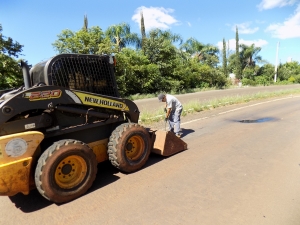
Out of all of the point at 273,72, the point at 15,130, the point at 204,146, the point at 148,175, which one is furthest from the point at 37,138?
the point at 273,72

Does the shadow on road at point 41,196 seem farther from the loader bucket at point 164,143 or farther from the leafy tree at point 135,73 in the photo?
the leafy tree at point 135,73

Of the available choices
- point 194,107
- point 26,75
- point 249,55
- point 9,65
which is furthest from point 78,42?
point 249,55

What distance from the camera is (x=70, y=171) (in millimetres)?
3713

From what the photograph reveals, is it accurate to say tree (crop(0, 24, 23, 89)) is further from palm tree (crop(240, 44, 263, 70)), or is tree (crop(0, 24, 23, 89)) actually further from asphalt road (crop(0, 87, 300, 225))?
palm tree (crop(240, 44, 263, 70))

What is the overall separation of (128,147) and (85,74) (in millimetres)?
1691

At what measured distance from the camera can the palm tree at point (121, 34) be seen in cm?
2992

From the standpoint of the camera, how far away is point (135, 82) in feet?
79.3

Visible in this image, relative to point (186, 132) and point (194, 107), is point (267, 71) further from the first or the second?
point (186, 132)

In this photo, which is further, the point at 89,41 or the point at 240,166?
the point at 89,41

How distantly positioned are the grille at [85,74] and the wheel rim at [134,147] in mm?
1033

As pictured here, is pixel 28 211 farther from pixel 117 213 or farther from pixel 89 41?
pixel 89 41

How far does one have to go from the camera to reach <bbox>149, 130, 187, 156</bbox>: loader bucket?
5273 millimetres

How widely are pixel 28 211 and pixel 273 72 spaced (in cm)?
5935

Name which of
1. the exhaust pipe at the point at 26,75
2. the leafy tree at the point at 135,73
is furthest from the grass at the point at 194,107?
the leafy tree at the point at 135,73
